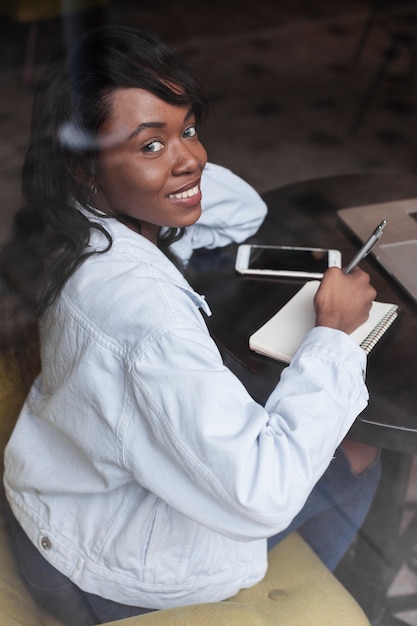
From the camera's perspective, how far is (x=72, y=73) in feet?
2.47

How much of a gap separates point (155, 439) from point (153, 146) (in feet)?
0.89

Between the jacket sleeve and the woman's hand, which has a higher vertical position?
the woman's hand

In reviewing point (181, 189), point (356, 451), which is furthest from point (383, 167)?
point (181, 189)

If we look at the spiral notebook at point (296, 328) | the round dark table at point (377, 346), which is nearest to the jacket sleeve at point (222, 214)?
the round dark table at point (377, 346)

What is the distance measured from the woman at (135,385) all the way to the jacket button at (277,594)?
41 mm

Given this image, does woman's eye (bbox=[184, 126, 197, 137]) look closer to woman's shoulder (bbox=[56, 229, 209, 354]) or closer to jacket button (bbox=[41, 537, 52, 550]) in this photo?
woman's shoulder (bbox=[56, 229, 209, 354])

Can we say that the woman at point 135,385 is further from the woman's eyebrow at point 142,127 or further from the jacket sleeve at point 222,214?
the jacket sleeve at point 222,214

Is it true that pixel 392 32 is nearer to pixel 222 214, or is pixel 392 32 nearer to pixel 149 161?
pixel 222 214

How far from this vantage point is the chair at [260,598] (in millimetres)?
739

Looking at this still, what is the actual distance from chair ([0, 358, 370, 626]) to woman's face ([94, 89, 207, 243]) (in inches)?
9.9

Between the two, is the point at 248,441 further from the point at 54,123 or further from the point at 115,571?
the point at 54,123

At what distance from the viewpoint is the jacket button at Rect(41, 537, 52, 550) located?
32.7 inches

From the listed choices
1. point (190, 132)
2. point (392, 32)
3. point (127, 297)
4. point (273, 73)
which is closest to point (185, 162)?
point (190, 132)

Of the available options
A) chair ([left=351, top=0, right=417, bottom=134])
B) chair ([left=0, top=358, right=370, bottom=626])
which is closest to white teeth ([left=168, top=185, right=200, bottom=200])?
chair ([left=0, top=358, right=370, bottom=626])
